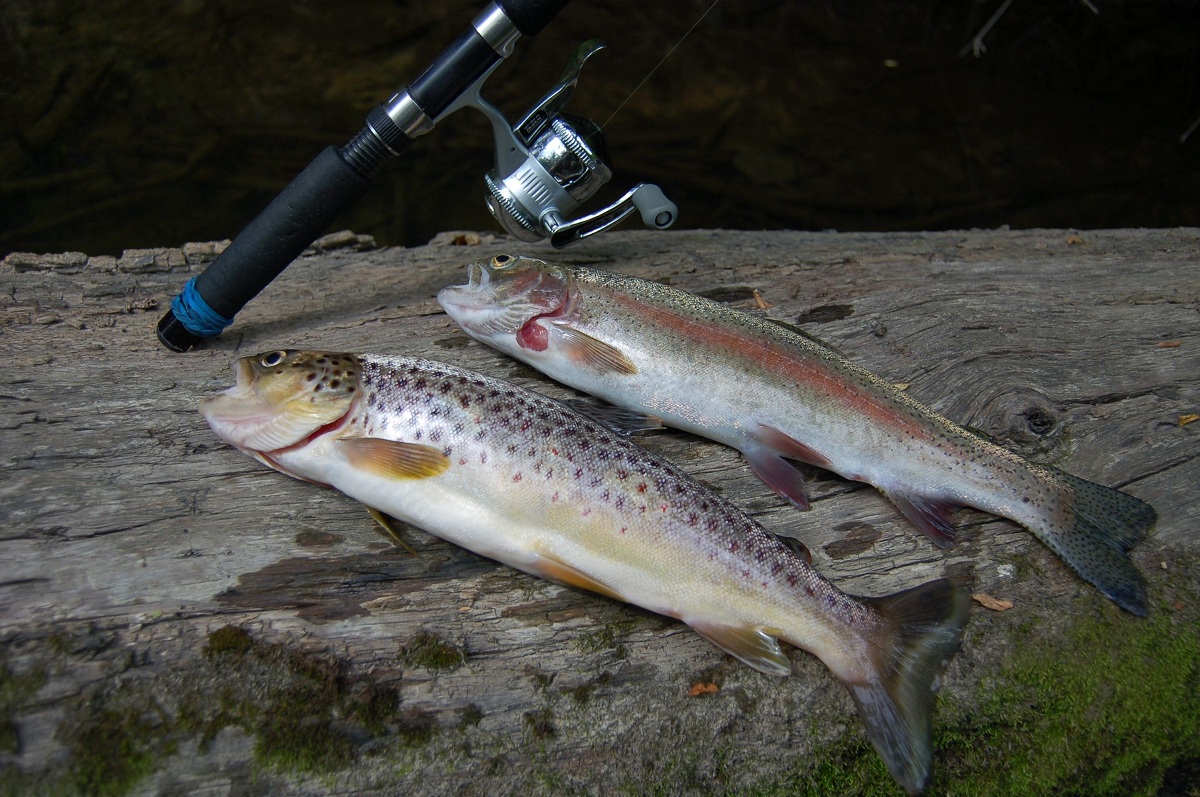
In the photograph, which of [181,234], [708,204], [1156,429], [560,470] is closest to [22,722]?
[560,470]

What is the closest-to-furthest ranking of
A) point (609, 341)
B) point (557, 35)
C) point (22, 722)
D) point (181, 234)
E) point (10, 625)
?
point (22, 722)
point (10, 625)
point (609, 341)
point (181, 234)
point (557, 35)

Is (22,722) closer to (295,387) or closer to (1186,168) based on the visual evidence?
(295,387)

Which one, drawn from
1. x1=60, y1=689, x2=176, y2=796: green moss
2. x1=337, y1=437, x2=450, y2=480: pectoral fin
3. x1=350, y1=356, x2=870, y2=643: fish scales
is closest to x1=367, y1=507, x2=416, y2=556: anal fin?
x1=337, y1=437, x2=450, y2=480: pectoral fin

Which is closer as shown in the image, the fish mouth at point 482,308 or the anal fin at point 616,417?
the anal fin at point 616,417

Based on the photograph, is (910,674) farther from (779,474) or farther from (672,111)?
(672,111)

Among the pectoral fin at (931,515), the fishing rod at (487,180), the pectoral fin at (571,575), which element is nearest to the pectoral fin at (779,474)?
the pectoral fin at (931,515)

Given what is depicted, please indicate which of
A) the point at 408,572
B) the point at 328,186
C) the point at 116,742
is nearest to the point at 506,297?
the point at 328,186

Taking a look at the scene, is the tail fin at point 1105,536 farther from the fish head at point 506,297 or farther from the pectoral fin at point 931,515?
the fish head at point 506,297
